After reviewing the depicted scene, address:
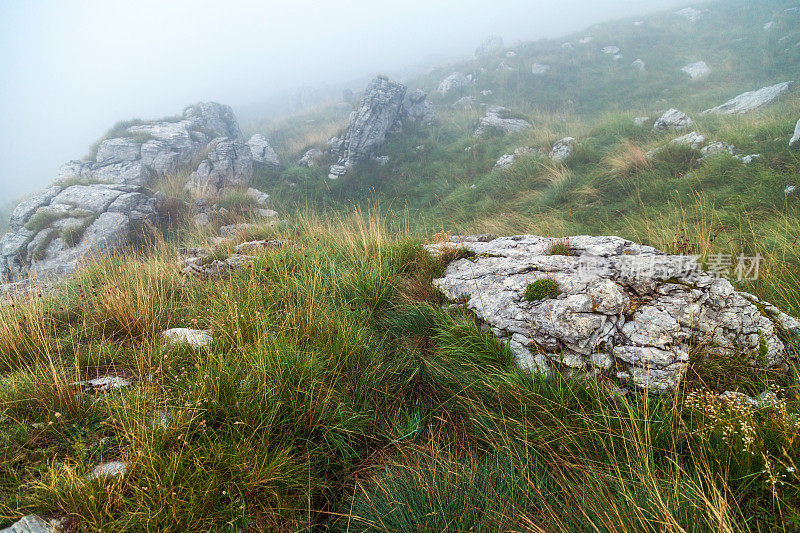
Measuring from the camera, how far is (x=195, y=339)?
265 cm

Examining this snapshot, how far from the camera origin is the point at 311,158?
53.7ft

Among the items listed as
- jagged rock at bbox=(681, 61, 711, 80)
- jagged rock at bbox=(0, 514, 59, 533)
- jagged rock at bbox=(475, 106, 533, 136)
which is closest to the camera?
jagged rock at bbox=(0, 514, 59, 533)

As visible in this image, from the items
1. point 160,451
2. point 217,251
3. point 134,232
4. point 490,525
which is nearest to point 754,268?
point 490,525

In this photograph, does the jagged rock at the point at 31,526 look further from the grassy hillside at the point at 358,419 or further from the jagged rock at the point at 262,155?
the jagged rock at the point at 262,155

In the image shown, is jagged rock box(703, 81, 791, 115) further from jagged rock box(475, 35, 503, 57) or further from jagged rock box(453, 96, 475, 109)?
jagged rock box(475, 35, 503, 57)

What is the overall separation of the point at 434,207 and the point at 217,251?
23.7 ft

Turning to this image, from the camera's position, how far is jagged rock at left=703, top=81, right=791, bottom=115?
11477mm

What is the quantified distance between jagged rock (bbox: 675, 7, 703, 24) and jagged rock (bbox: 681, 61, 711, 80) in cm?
1219

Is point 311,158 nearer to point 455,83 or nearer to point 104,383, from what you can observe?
point 455,83

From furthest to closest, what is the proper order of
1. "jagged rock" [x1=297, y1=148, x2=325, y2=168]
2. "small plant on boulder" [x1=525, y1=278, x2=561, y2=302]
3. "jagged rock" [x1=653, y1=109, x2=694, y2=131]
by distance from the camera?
"jagged rock" [x1=297, y1=148, x2=325, y2=168], "jagged rock" [x1=653, y1=109, x2=694, y2=131], "small plant on boulder" [x1=525, y1=278, x2=561, y2=302]

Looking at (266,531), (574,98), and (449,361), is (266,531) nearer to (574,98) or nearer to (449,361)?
(449,361)

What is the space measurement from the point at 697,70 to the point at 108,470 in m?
28.1

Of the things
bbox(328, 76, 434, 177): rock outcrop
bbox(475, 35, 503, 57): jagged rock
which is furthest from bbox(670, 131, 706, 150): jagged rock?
bbox(475, 35, 503, 57): jagged rock

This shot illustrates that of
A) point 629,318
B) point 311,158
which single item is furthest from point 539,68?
point 629,318
